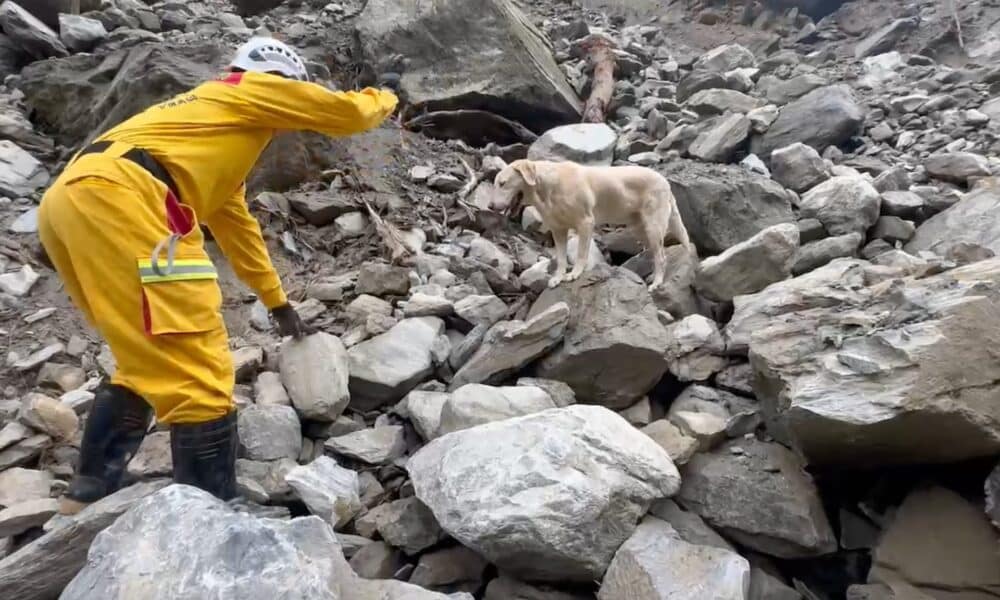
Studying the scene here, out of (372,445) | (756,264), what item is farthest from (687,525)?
(756,264)

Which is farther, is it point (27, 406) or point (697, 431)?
point (27, 406)

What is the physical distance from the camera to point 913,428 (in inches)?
115

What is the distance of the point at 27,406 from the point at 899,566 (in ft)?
14.1

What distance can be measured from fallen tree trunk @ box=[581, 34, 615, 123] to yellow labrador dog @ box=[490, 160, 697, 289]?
439 centimetres

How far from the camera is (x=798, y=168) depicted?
279 inches

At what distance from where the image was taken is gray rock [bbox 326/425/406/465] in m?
3.77

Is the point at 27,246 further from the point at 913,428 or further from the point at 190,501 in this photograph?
the point at 913,428

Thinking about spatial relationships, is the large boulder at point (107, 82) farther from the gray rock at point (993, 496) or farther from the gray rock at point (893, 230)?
the gray rock at point (993, 496)

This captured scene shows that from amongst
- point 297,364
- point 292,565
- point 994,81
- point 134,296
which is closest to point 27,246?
point 297,364

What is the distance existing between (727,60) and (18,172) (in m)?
9.95

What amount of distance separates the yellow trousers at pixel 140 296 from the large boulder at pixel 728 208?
429cm

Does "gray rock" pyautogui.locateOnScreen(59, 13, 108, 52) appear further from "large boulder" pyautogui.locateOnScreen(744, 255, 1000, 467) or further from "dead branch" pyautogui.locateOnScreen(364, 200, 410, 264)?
"large boulder" pyautogui.locateOnScreen(744, 255, 1000, 467)

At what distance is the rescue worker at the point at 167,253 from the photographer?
2.90 m

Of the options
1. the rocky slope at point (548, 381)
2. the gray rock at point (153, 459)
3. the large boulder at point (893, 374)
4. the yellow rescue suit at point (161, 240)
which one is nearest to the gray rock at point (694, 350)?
the rocky slope at point (548, 381)
